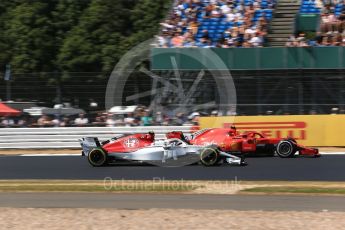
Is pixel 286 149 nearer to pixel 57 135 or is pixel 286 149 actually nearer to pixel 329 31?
pixel 329 31

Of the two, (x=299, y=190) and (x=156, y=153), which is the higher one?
(x=156, y=153)

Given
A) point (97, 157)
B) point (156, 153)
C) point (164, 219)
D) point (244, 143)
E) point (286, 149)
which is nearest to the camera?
point (164, 219)

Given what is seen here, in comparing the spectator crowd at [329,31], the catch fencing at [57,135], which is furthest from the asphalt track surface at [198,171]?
the spectator crowd at [329,31]

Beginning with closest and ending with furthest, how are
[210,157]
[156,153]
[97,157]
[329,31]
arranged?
[210,157]
[156,153]
[97,157]
[329,31]

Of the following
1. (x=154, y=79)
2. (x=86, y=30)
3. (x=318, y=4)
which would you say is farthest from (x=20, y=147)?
(x=86, y=30)

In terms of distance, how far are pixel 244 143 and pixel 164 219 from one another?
7154 millimetres

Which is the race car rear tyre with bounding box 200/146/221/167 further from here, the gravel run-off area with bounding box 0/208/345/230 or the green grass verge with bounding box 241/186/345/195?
the gravel run-off area with bounding box 0/208/345/230

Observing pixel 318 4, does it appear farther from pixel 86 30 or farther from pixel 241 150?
pixel 86 30

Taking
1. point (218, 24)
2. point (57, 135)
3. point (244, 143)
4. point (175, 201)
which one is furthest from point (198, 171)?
point (218, 24)

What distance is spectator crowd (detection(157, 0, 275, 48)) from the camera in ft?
66.8

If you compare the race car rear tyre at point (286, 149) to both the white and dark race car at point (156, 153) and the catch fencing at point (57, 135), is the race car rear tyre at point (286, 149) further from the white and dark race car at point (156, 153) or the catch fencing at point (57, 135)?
the catch fencing at point (57, 135)

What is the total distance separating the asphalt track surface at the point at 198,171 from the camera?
12.0m

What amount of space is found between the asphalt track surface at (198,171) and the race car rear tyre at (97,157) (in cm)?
23

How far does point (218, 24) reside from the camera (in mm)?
20875
